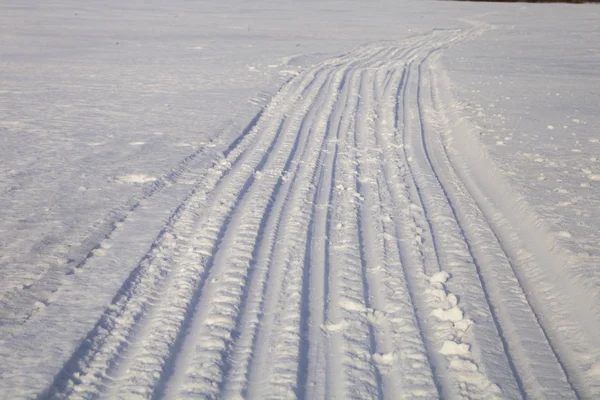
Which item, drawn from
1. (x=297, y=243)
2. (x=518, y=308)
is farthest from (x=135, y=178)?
(x=518, y=308)

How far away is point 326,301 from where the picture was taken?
3.70m

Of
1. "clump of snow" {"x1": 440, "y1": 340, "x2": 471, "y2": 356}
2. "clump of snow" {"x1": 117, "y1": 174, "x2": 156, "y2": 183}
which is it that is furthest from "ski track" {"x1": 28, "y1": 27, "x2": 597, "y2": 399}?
"clump of snow" {"x1": 117, "y1": 174, "x2": 156, "y2": 183}

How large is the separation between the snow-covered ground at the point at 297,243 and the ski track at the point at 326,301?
0.6 inches

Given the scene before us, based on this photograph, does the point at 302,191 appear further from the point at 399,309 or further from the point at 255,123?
the point at 255,123

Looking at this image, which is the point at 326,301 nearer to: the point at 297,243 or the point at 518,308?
the point at 297,243

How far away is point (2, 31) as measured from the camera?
20922mm

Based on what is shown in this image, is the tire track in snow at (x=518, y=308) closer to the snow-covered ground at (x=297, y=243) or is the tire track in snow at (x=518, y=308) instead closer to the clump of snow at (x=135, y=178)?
the snow-covered ground at (x=297, y=243)

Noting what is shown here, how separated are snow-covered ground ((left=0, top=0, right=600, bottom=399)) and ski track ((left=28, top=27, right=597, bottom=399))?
0.05ft

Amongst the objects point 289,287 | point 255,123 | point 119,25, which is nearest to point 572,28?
point 119,25

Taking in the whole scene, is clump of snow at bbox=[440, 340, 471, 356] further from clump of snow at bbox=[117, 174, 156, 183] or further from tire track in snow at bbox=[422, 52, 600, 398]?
clump of snow at bbox=[117, 174, 156, 183]

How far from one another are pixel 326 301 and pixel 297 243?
901 millimetres

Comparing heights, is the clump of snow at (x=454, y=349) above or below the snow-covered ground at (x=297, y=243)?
below

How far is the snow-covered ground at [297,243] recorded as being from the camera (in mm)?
3066

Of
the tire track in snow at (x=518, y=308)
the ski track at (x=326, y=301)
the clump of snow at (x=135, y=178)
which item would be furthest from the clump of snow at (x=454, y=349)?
the clump of snow at (x=135, y=178)
